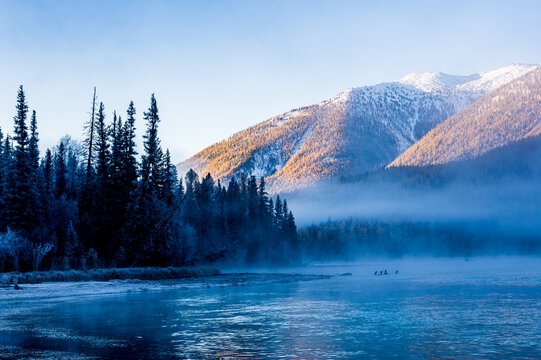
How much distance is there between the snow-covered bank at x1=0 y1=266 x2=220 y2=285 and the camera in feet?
166

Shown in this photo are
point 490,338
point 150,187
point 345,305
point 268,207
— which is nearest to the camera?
point 490,338

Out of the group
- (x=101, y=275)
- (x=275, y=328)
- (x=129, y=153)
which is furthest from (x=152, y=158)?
(x=275, y=328)

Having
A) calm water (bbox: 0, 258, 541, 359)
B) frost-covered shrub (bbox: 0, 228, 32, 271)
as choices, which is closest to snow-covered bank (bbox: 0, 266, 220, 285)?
frost-covered shrub (bbox: 0, 228, 32, 271)

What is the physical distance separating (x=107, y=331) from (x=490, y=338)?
17.8m

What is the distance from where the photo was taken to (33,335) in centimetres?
2391

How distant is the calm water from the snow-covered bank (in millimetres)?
9884

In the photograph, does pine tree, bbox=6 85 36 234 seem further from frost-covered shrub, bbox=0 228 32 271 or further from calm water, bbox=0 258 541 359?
calm water, bbox=0 258 541 359

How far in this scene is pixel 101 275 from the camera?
5800 cm

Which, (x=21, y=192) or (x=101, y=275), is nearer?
(x=101, y=275)

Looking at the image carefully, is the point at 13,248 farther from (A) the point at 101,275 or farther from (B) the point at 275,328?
(B) the point at 275,328

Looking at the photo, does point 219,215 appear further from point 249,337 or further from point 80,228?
point 249,337

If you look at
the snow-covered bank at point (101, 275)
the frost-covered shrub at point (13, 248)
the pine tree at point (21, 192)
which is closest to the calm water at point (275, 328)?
the snow-covered bank at point (101, 275)

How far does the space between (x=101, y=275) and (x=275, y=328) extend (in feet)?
119

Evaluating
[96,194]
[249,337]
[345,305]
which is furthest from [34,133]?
[249,337]
